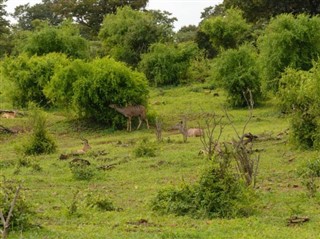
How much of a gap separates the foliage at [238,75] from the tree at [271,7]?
38.2 feet

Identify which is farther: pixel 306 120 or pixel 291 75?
pixel 291 75

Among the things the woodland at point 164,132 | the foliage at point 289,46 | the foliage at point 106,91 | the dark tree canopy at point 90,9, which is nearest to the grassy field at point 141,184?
the woodland at point 164,132

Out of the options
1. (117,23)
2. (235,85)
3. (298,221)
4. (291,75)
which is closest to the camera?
(298,221)

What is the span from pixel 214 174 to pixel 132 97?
13482 millimetres

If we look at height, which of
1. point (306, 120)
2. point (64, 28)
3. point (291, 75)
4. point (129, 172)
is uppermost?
point (64, 28)

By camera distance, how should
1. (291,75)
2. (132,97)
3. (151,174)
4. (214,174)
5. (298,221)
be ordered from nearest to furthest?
(298,221) < (214,174) < (151,174) < (291,75) < (132,97)

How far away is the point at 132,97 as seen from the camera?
23.3 metres

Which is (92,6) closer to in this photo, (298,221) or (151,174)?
(151,174)

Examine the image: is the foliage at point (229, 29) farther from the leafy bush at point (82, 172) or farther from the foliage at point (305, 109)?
the leafy bush at point (82, 172)

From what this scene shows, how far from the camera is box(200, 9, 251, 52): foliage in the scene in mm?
34969

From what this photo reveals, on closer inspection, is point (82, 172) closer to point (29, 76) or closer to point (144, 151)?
point (144, 151)

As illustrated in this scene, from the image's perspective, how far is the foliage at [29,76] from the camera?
27.4m

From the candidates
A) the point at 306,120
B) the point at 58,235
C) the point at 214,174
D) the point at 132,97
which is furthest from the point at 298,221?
the point at 132,97

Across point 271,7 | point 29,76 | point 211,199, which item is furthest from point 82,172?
point 271,7
